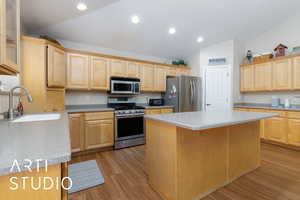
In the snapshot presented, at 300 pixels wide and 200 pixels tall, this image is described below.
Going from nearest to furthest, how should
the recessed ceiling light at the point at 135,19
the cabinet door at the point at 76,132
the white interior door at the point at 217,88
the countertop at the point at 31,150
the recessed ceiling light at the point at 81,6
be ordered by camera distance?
the countertop at the point at 31,150, the recessed ceiling light at the point at 81,6, the cabinet door at the point at 76,132, the recessed ceiling light at the point at 135,19, the white interior door at the point at 217,88

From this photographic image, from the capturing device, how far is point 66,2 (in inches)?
86.1

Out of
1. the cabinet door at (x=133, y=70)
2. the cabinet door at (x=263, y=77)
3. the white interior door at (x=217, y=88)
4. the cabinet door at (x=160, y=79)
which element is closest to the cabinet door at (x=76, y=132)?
the cabinet door at (x=133, y=70)

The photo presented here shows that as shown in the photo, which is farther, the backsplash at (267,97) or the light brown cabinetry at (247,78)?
the light brown cabinetry at (247,78)

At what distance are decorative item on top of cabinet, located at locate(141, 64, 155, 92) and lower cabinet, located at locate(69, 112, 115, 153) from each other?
1.34m

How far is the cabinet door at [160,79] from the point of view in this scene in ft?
13.9

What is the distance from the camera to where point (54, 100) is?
2.71m

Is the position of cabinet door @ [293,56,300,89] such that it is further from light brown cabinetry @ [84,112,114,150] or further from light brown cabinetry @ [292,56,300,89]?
light brown cabinetry @ [84,112,114,150]

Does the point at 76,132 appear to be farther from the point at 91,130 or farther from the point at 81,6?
the point at 81,6

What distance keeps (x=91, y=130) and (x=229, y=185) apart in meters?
2.64

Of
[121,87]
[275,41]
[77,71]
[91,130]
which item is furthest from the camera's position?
[275,41]

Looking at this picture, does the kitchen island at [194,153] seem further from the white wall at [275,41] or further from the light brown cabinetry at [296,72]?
the white wall at [275,41]

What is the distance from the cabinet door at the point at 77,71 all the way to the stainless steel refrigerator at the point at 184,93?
2.33 meters

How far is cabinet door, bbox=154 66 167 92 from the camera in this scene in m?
4.23

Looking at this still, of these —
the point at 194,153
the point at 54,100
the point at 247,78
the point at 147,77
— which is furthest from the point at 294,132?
the point at 54,100
